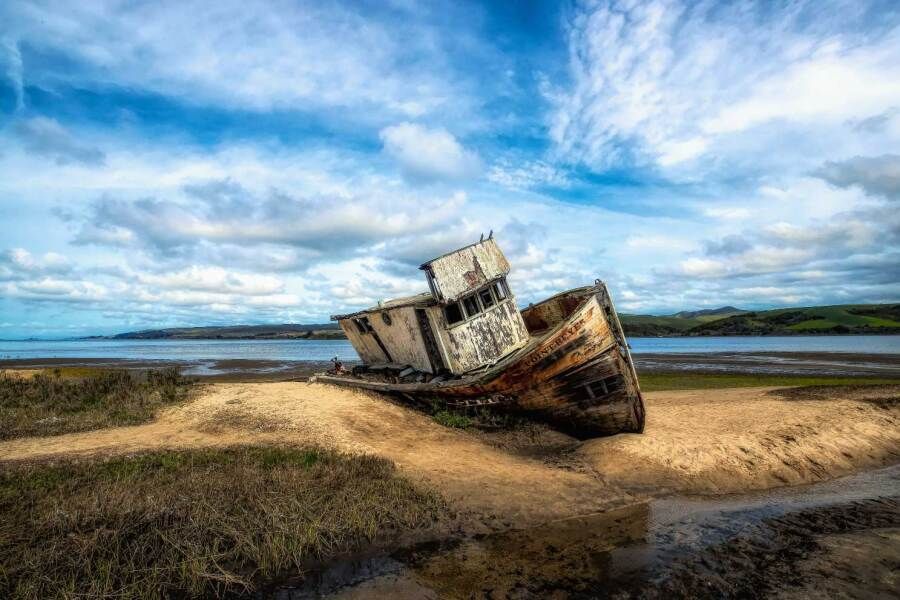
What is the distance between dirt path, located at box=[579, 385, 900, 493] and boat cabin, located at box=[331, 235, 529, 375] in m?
4.14

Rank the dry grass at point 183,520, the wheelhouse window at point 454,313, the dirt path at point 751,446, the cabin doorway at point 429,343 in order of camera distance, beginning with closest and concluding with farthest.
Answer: the dry grass at point 183,520, the dirt path at point 751,446, the wheelhouse window at point 454,313, the cabin doorway at point 429,343

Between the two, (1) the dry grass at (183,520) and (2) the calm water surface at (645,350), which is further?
(2) the calm water surface at (645,350)

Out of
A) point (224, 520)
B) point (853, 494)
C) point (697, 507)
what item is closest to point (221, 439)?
point (224, 520)

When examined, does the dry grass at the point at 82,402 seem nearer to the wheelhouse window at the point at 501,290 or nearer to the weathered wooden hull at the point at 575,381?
the weathered wooden hull at the point at 575,381

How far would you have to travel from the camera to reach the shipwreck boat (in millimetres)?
11500

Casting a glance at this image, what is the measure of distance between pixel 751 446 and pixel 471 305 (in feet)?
25.0

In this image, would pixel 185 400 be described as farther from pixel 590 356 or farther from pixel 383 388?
pixel 590 356

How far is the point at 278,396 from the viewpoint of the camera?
45.2 feet

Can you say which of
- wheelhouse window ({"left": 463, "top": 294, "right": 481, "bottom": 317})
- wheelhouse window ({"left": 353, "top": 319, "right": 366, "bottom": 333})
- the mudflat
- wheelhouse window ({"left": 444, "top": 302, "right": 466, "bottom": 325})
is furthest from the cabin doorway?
wheelhouse window ({"left": 353, "top": 319, "right": 366, "bottom": 333})

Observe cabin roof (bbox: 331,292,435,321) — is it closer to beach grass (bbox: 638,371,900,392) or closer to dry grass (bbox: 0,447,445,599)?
dry grass (bbox: 0,447,445,599)

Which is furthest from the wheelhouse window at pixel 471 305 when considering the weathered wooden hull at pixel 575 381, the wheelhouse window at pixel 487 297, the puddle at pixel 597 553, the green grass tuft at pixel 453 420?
the puddle at pixel 597 553

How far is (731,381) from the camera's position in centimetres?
2422

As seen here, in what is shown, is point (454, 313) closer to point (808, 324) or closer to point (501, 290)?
point (501, 290)

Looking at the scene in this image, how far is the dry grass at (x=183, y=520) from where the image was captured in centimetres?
514
